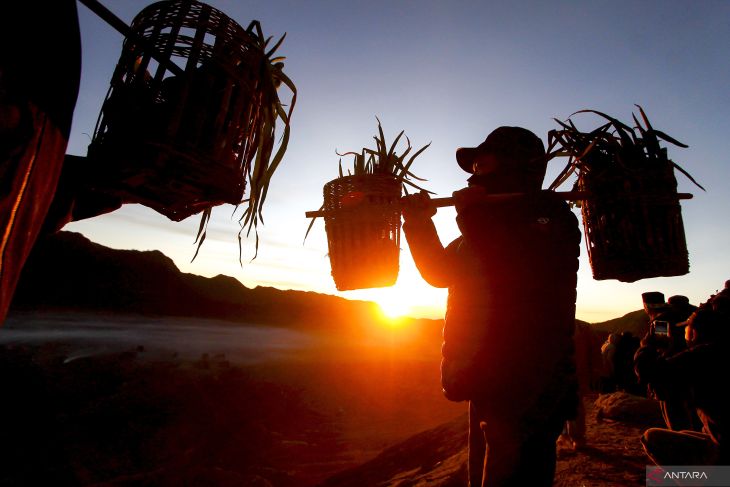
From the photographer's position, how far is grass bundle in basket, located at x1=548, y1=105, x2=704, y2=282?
1.99m

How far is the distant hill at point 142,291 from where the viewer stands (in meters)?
17.3

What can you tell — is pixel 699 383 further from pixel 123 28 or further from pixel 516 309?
pixel 123 28

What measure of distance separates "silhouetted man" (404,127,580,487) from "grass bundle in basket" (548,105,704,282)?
1.38ft

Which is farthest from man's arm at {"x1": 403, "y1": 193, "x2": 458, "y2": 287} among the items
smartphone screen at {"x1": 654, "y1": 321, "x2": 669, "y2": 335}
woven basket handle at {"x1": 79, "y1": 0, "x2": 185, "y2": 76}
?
smartphone screen at {"x1": 654, "y1": 321, "x2": 669, "y2": 335}

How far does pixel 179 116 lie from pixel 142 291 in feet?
70.2

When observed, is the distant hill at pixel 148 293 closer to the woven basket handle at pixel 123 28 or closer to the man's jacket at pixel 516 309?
the man's jacket at pixel 516 309

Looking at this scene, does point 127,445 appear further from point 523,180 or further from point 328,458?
point 523,180

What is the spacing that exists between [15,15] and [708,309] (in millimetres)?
3847

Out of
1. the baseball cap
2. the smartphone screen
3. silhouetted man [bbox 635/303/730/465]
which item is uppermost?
the baseball cap

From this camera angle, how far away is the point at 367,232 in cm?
206

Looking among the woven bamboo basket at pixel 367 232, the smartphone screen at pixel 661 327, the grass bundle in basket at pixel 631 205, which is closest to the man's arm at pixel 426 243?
the woven bamboo basket at pixel 367 232

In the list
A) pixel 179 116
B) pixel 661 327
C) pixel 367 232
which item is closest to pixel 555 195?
pixel 367 232

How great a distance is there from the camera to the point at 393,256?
208 centimetres

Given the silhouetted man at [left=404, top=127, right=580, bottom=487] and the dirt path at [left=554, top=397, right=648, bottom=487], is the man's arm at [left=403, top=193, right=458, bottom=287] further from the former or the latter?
the dirt path at [left=554, top=397, right=648, bottom=487]
